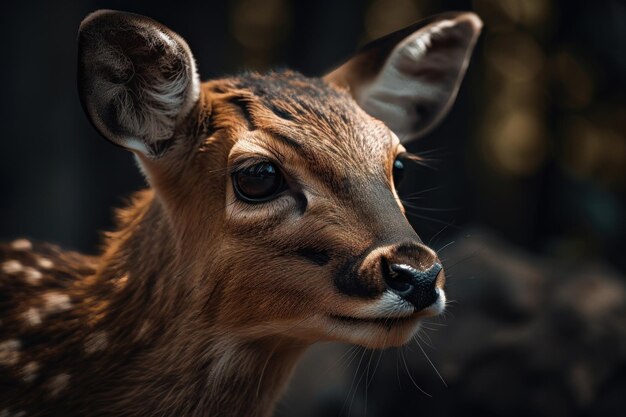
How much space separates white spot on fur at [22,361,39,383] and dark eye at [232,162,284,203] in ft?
3.87

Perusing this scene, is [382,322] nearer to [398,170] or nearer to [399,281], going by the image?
[399,281]

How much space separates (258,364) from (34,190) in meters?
6.79

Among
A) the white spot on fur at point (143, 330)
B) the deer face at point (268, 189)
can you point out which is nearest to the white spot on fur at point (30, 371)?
the white spot on fur at point (143, 330)

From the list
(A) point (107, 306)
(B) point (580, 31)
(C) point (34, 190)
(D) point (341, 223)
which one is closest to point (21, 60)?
(C) point (34, 190)

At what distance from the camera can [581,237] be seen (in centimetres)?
840

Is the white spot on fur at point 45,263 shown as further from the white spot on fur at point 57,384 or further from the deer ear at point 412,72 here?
the deer ear at point 412,72

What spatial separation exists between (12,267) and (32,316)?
43 cm

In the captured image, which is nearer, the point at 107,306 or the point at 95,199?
the point at 107,306

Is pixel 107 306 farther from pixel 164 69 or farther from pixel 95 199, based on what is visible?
pixel 95 199

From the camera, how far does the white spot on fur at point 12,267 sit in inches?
169

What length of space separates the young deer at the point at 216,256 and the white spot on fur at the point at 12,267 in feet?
0.51

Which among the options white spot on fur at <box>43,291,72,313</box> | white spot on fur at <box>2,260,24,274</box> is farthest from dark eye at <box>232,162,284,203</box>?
white spot on fur at <box>2,260,24,274</box>

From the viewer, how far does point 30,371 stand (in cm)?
378

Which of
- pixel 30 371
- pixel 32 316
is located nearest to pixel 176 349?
pixel 30 371
